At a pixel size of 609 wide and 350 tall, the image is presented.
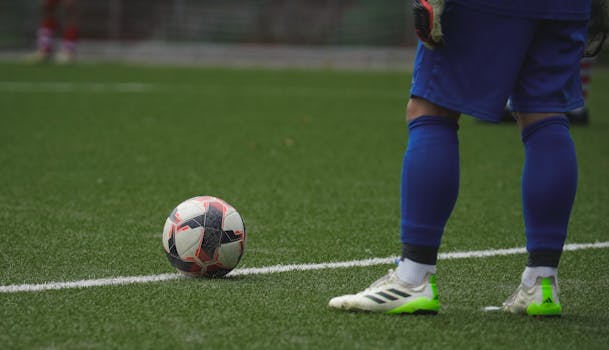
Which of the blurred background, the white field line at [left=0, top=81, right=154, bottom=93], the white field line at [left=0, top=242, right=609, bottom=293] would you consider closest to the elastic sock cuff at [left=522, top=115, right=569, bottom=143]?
the white field line at [left=0, top=242, right=609, bottom=293]

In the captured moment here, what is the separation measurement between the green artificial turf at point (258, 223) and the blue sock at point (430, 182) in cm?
29

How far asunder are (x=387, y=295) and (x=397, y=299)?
4 centimetres

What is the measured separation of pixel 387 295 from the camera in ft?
10.7

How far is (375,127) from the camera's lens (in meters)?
10.9

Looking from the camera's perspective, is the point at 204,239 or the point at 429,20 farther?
the point at 204,239

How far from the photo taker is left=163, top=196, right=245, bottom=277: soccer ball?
382 cm

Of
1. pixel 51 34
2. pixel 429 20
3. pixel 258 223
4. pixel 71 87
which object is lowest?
pixel 51 34

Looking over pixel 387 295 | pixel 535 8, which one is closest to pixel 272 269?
pixel 387 295

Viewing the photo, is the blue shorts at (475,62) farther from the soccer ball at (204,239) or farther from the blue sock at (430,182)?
the soccer ball at (204,239)

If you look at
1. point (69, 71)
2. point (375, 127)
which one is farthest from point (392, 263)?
point (69, 71)

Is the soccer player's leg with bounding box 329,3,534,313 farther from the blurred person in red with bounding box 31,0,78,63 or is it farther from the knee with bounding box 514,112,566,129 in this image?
the blurred person in red with bounding box 31,0,78,63

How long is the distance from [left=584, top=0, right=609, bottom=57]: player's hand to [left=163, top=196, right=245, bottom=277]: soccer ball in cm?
149

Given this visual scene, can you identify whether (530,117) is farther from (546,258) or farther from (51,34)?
(51,34)

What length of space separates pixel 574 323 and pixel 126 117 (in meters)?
8.47
